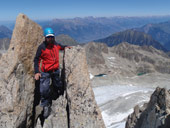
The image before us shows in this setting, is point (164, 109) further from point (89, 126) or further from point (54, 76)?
point (54, 76)

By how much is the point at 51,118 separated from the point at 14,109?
2493mm

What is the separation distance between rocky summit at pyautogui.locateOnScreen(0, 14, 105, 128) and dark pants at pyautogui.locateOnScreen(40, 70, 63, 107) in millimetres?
585

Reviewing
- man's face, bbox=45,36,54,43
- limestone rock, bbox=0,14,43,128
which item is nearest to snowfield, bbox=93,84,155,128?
limestone rock, bbox=0,14,43,128

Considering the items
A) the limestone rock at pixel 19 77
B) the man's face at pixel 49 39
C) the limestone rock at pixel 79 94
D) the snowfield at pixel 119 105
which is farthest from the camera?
the snowfield at pixel 119 105

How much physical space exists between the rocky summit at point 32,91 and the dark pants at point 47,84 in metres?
0.59

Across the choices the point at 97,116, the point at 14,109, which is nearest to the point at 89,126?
the point at 97,116

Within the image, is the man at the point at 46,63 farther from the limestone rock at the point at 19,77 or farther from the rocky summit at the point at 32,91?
the limestone rock at the point at 19,77

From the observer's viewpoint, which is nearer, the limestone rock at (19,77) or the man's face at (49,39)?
the limestone rock at (19,77)

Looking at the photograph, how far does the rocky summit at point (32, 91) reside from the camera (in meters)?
10.7

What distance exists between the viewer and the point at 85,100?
11320mm

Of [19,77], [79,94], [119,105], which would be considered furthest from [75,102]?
[119,105]

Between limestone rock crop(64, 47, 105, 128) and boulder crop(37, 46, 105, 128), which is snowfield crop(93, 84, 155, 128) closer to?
boulder crop(37, 46, 105, 128)

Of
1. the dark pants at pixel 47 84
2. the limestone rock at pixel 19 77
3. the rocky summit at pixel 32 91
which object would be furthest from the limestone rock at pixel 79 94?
the limestone rock at pixel 19 77

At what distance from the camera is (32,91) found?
467 inches
